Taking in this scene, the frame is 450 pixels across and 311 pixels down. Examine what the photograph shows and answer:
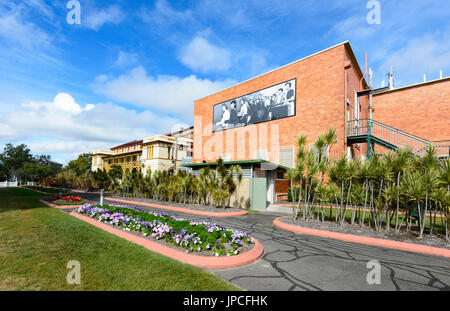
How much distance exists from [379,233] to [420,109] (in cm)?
1995

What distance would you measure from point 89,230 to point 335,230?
9380 mm

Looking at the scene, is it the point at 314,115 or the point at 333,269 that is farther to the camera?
the point at 314,115

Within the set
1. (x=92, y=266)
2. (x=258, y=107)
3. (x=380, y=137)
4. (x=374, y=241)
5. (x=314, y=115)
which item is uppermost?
(x=258, y=107)

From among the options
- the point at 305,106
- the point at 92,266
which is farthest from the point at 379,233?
the point at 305,106

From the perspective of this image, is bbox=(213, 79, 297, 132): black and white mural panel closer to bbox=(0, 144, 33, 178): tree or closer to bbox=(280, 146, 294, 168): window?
bbox=(280, 146, 294, 168): window

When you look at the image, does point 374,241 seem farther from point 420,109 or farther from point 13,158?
point 13,158

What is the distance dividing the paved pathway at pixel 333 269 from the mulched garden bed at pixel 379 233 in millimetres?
992

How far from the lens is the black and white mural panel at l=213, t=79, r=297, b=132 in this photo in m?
20.9

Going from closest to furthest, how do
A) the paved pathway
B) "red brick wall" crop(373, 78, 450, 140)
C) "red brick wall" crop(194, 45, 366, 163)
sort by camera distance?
1. the paved pathway
2. "red brick wall" crop(194, 45, 366, 163)
3. "red brick wall" crop(373, 78, 450, 140)

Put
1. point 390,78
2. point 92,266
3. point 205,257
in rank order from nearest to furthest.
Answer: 1. point 92,266
2. point 205,257
3. point 390,78

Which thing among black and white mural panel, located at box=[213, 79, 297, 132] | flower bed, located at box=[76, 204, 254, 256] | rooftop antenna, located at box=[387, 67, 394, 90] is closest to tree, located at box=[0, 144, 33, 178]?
black and white mural panel, located at box=[213, 79, 297, 132]

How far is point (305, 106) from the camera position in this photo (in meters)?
19.4

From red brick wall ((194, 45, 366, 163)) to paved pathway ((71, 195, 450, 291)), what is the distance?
947 cm
